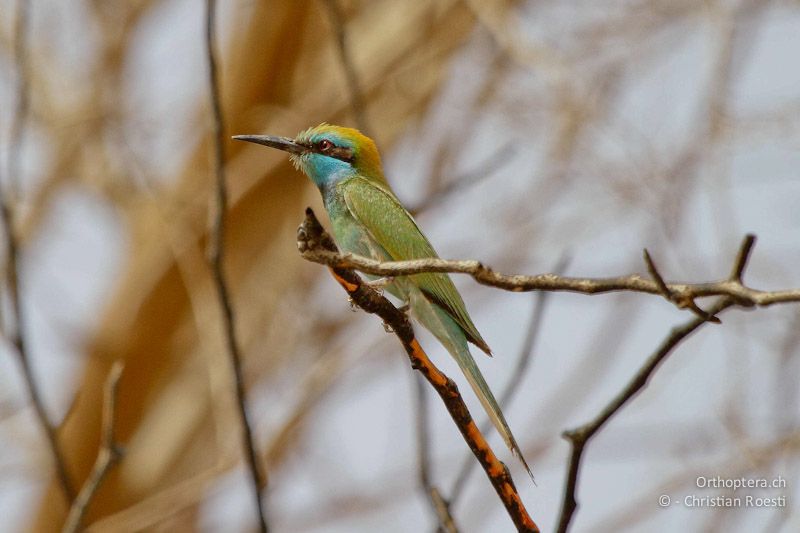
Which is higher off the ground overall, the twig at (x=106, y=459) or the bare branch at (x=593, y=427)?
the twig at (x=106, y=459)

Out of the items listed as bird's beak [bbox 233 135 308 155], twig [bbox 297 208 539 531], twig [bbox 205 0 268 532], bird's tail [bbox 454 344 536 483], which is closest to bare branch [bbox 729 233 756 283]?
twig [bbox 297 208 539 531]

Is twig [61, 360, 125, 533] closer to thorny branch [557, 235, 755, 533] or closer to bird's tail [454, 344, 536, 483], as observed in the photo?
bird's tail [454, 344, 536, 483]

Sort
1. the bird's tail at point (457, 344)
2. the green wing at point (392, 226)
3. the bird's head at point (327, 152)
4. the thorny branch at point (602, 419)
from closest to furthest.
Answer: the thorny branch at point (602, 419)
the bird's tail at point (457, 344)
the green wing at point (392, 226)
the bird's head at point (327, 152)

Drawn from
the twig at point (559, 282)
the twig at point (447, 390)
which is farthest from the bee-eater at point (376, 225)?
the twig at point (559, 282)

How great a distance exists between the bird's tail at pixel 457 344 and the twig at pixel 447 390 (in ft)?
1.45

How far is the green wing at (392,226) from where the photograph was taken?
285 cm

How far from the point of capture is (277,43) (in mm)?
5664

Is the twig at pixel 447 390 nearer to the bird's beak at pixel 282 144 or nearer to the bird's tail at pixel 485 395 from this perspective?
the bird's tail at pixel 485 395

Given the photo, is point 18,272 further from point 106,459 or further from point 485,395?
point 485,395

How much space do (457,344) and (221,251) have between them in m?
0.65

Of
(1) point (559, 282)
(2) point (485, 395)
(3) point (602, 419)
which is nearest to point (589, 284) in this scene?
(1) point (559, 282)

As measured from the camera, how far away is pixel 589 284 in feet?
4.72

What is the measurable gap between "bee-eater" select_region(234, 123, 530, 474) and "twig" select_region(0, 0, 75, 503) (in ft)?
2.04

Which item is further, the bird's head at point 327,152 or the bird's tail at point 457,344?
the bird's head at point 327,152
